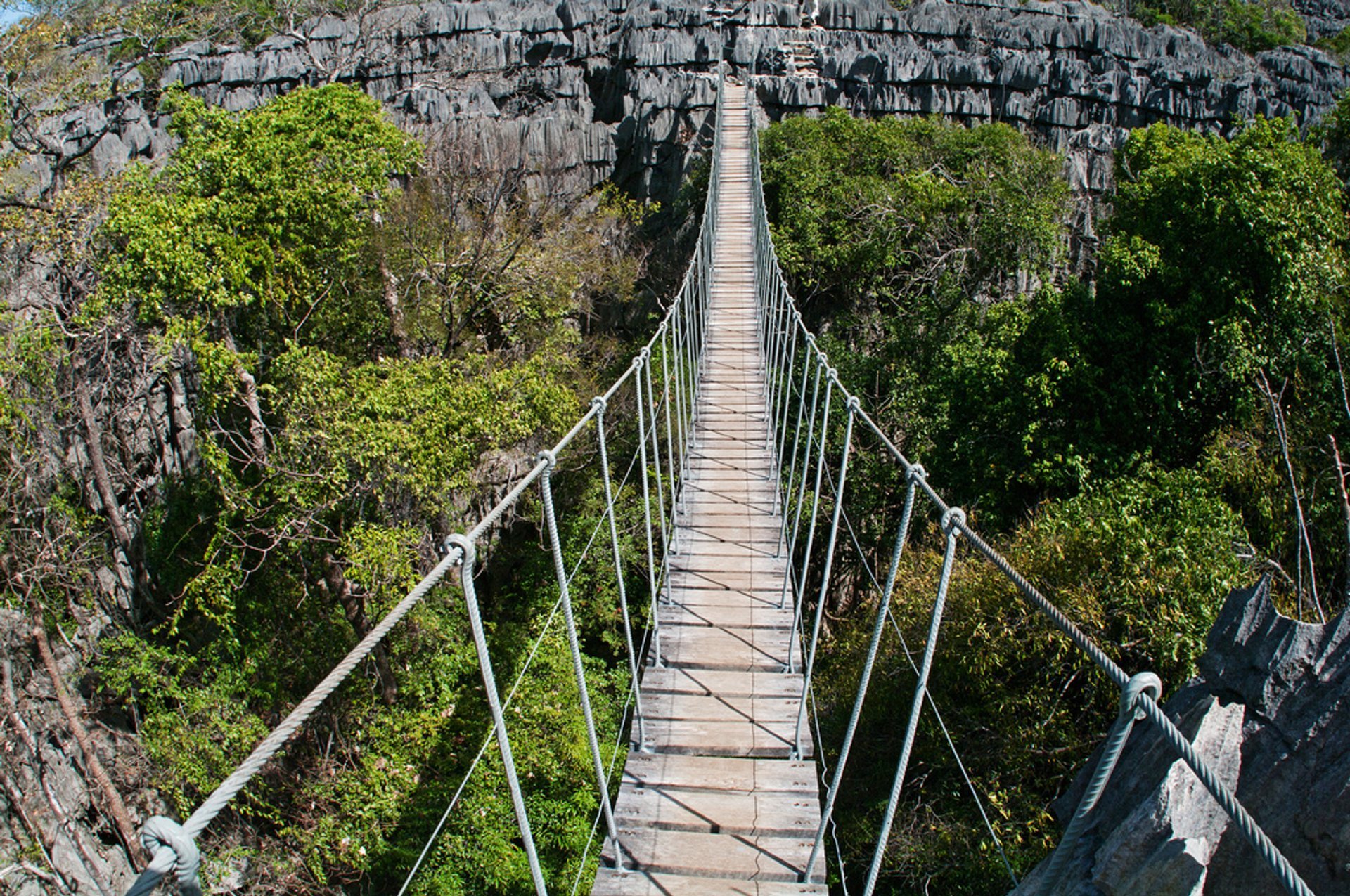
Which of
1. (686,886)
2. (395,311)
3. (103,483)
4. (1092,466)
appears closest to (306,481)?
(395,311)

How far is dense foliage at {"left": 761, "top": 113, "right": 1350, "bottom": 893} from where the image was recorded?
15.5ft

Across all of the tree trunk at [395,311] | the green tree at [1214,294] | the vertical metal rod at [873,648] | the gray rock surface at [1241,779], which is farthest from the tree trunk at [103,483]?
the green tree at [1214,294]

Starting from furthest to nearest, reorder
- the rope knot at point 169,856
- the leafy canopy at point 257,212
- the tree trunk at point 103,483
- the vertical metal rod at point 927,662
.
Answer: the tree trunk at point 103,483
the leafy canopy at point 257,212
the vertical metal rod at point 927,662
the rope knot at point 169,856

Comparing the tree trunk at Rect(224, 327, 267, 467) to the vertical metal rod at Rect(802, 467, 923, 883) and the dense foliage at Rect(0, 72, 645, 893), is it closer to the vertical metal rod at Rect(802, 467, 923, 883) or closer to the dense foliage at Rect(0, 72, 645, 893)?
the dense foliage at Rect(0, 72, 645, 893)

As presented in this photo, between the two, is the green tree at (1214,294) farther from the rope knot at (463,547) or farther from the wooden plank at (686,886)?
the rope knot at (463,547)

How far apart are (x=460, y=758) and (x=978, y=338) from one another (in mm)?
6699

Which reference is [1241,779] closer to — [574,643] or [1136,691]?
[1136,691]

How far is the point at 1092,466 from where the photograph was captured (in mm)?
6512

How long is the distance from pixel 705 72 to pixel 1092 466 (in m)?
11.1

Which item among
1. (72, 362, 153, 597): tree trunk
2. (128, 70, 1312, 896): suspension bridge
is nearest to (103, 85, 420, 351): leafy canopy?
(72, 362, 153, 597): tree trunk

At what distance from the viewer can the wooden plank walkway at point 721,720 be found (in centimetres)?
207

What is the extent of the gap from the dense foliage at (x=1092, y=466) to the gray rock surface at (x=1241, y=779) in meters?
2.17

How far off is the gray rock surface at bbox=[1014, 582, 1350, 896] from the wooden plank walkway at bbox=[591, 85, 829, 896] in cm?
76

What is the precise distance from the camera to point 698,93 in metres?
Result: 13.5
